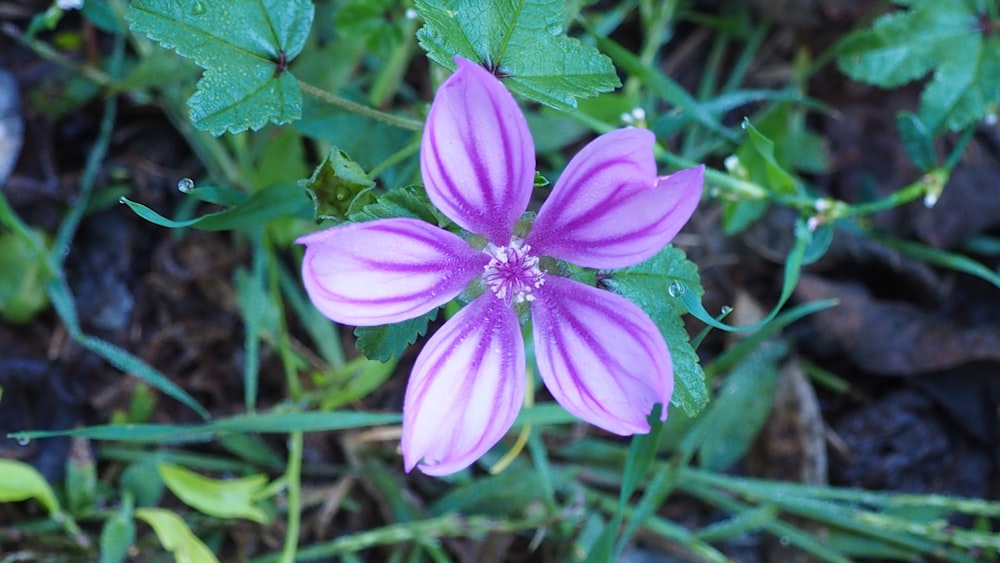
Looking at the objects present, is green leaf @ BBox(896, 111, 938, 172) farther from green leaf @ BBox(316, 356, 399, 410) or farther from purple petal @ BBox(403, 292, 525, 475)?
green leaf @ BBox(316, 356, 399, 410)

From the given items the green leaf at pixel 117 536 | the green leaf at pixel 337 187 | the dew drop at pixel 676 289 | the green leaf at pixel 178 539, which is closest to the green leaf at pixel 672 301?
the dew drop at pixel 676 289

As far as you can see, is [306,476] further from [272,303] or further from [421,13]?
[421,13]

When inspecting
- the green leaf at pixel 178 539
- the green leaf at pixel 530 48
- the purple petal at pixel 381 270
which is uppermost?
the green leaf at pixel 530 48

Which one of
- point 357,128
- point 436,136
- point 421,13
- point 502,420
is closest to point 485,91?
point 436,136

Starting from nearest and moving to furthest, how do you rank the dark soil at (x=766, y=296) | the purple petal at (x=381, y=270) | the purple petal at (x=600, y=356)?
the purple petal at (x=381, y=270)
the purple petal at (x=600, y=356)
the dark soil at (x=766, y=296)

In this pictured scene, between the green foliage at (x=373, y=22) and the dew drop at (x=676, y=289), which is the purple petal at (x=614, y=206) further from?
the green foliage at (x=373, y=22)

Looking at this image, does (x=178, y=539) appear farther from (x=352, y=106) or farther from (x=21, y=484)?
(x=352, y=106)
